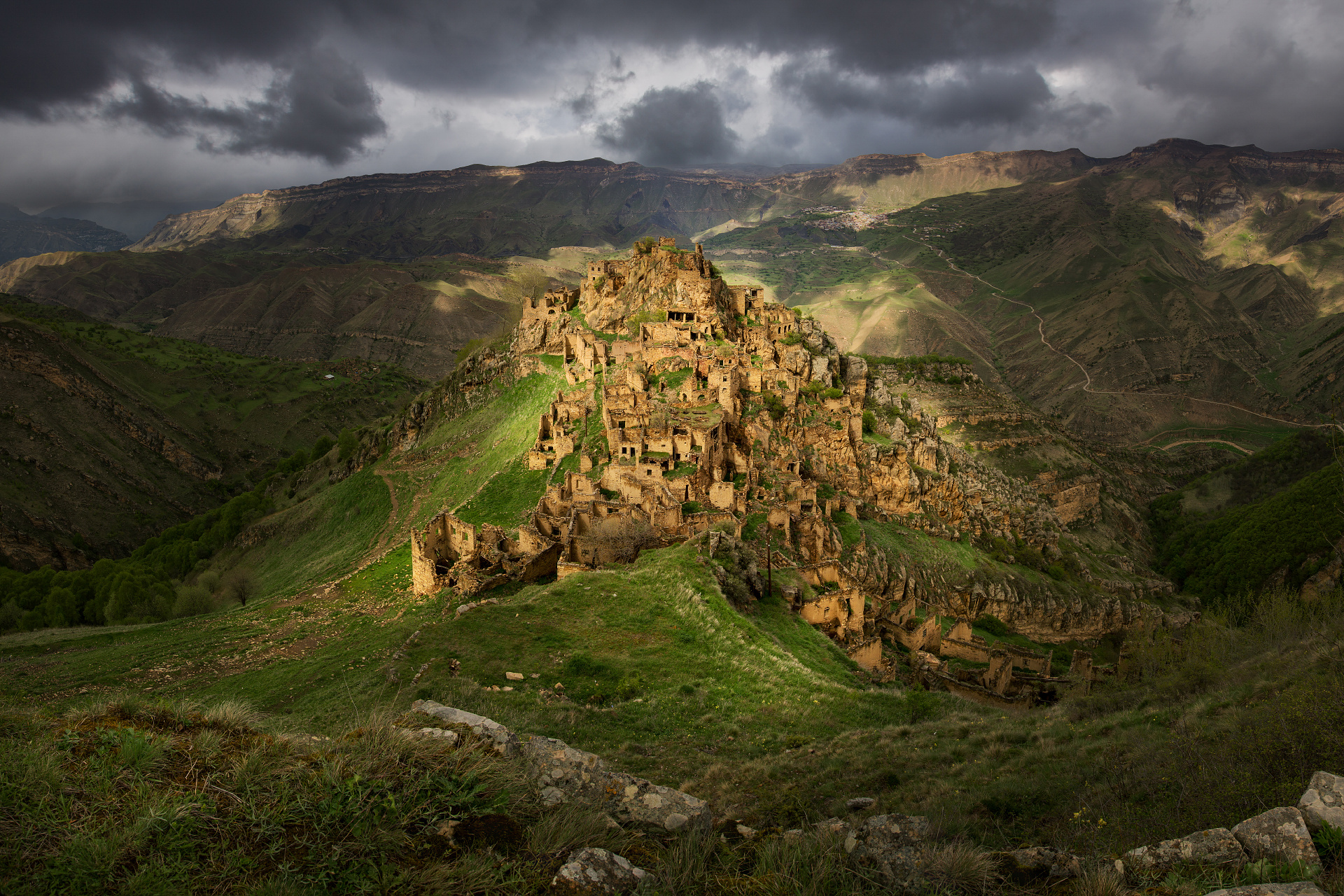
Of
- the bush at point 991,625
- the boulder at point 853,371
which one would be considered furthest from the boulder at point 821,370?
the bush at point 991,625

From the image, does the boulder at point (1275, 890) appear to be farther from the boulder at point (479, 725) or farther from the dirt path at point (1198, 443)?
the dirt path at point (1198, 443)

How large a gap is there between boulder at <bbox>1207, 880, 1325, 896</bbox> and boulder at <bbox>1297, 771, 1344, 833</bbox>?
59.7 inches

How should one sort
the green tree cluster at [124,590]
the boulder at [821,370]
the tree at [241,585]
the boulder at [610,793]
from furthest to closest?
the boulder at [821,370]
the tree at [241,585]
the green tree cluster at [124,590]
the boulder at [610,793]

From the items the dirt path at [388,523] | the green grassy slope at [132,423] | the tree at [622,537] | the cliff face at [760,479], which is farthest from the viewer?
the green grassy slope at [132,423]

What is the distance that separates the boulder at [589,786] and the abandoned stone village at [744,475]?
1790cm

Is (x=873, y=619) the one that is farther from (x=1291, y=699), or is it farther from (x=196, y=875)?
(x=196, y=875)

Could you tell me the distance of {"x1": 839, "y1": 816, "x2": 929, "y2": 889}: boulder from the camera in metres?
6.89

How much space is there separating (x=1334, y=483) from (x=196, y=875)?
107m

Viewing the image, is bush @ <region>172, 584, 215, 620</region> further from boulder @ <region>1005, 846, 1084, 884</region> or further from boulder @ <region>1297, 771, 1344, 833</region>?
boulder @ <region>1297, 771, 1344, 833</region>

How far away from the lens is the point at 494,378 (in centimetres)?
7025

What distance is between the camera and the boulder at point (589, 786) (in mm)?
8008

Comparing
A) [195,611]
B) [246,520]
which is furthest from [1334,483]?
[246,520]

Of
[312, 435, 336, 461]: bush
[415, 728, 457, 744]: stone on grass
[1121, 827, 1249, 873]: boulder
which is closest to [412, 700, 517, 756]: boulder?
[415, 728, 457, 744]: stone on grass

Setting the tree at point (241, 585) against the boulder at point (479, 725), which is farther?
the tree at point (241, 585)
